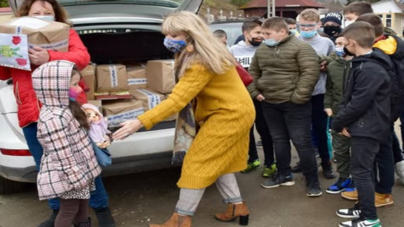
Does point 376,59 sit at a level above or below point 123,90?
above

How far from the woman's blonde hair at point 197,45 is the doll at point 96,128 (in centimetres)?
63

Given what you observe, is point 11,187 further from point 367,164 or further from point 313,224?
point 367,164

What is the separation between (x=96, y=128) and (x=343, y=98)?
1820 millimetres

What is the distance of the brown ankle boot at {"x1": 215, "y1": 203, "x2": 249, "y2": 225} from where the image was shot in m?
3.37

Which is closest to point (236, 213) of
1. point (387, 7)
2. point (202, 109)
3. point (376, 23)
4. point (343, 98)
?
point (202, 109)

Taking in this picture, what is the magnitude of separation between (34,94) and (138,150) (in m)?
0.89

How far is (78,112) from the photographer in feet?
9.16

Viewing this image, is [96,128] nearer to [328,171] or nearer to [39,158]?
[39,158]

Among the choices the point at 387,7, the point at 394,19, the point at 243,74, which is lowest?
the point at 394,19

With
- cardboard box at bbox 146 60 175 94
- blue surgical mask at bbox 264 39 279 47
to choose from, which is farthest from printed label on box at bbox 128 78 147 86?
blue surgical mask at bbox 264 39 279 47

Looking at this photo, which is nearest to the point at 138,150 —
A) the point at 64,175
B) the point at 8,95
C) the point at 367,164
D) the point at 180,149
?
the point at 180,149

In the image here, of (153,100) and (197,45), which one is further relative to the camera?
(153,100)

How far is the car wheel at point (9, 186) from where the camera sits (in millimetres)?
4066

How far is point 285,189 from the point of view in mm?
4078
